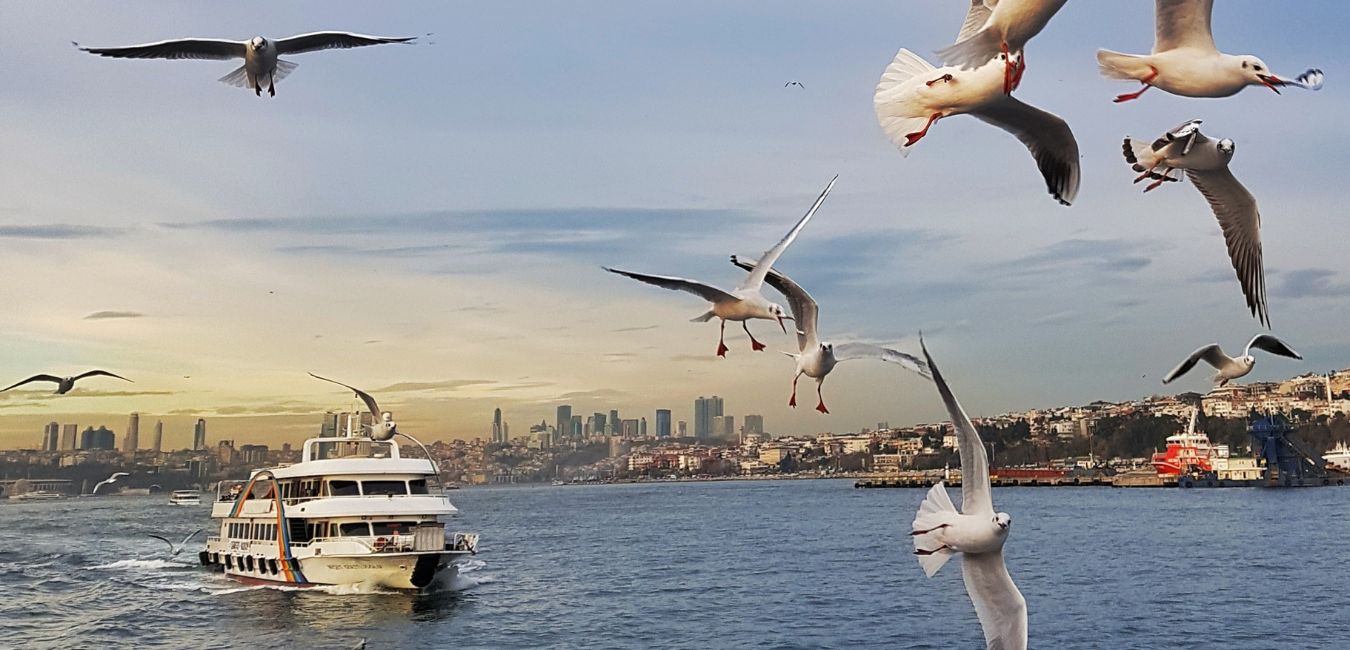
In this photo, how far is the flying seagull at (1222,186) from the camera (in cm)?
529

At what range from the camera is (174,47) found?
9.24 m

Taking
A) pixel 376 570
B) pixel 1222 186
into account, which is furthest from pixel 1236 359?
pixel 376 570

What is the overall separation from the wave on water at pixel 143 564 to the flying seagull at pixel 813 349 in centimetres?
3761

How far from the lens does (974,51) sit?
4.54m

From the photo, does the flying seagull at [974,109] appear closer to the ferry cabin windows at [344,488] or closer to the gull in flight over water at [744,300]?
the gull in flight over water at [744,300]

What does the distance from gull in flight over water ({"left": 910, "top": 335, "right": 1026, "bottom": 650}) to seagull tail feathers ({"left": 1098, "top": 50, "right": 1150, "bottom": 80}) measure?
1933 millimetres

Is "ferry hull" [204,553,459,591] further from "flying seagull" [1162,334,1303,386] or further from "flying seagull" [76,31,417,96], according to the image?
"flying seagull" [1162,334,1303,386]

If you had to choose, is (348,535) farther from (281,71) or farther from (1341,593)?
(1341,593)

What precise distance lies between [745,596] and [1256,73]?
88.9 ft

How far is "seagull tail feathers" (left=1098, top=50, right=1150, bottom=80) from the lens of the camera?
15.9ft

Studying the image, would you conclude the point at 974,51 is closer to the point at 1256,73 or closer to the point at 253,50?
the point at 1256,73

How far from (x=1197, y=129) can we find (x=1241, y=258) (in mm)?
817

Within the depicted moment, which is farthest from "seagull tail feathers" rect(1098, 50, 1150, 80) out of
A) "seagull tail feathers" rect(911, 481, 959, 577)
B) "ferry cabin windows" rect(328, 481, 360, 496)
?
"ferry cabin windows" rect(328, 481, 360, 496)

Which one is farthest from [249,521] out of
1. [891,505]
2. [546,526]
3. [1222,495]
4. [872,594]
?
[1222,495]
